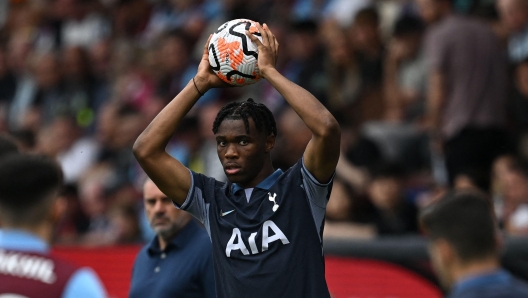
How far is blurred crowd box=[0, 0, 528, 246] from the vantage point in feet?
32.8

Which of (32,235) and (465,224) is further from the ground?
(32,235)

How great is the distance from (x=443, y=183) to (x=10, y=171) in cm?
713

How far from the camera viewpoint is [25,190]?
160 inches

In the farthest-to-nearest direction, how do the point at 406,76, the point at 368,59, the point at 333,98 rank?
1. the point at 333,98
2. the point at 368,59
3. the point at 406,76

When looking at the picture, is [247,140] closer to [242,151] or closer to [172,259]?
[242,151]

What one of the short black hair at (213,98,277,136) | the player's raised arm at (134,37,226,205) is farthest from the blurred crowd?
the short black hair at (213,98,277,136)

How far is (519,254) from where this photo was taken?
8664 mm

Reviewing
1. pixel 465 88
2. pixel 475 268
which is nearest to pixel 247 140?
pixel 475 268

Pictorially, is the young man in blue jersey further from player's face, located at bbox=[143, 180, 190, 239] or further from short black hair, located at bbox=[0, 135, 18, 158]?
short black hair, located at bbox=[0, 135, 18, 158]

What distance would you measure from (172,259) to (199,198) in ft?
3.71

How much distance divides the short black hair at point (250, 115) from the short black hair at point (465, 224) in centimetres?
155

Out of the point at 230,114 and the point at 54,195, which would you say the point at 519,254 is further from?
the point at 54,195

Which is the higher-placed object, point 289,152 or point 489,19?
point 489,19

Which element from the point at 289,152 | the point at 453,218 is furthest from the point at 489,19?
the point at 453,218
